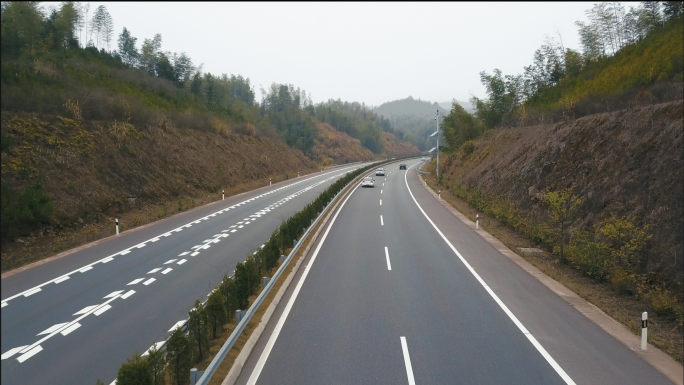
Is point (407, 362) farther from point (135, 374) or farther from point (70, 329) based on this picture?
point (70, 329)

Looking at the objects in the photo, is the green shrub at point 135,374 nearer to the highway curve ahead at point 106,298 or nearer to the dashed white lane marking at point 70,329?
Answer: the highway curve ahead at point 106,298

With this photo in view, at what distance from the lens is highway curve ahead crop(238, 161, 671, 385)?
667 cm

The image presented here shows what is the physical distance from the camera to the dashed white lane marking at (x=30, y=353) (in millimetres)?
6775

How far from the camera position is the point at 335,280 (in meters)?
11.9

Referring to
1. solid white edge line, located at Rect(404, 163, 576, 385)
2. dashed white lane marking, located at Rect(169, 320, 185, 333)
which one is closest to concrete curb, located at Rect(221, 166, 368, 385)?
dashed white lane marking, located at Rect(169, 320, 185, 333)

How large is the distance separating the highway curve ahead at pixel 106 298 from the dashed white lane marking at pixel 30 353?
0.5 inches

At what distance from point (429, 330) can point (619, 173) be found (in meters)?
13.1

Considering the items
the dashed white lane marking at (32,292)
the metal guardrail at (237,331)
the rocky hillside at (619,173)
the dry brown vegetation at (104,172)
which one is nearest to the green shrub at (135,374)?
the metal guardrail at (237,331)

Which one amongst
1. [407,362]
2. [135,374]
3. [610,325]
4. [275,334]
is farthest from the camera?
[610,325]

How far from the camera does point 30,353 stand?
23.1 feet

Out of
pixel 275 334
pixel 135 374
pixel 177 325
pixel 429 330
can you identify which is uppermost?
pixel 135 374

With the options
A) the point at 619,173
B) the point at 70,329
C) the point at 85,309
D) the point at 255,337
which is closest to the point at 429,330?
the point at 255,337

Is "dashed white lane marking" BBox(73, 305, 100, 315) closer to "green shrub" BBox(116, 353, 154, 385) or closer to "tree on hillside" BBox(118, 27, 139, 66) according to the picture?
"green shrub" BBox(116, 353, 154, 385)

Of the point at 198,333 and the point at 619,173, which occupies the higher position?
the point at 619,173
